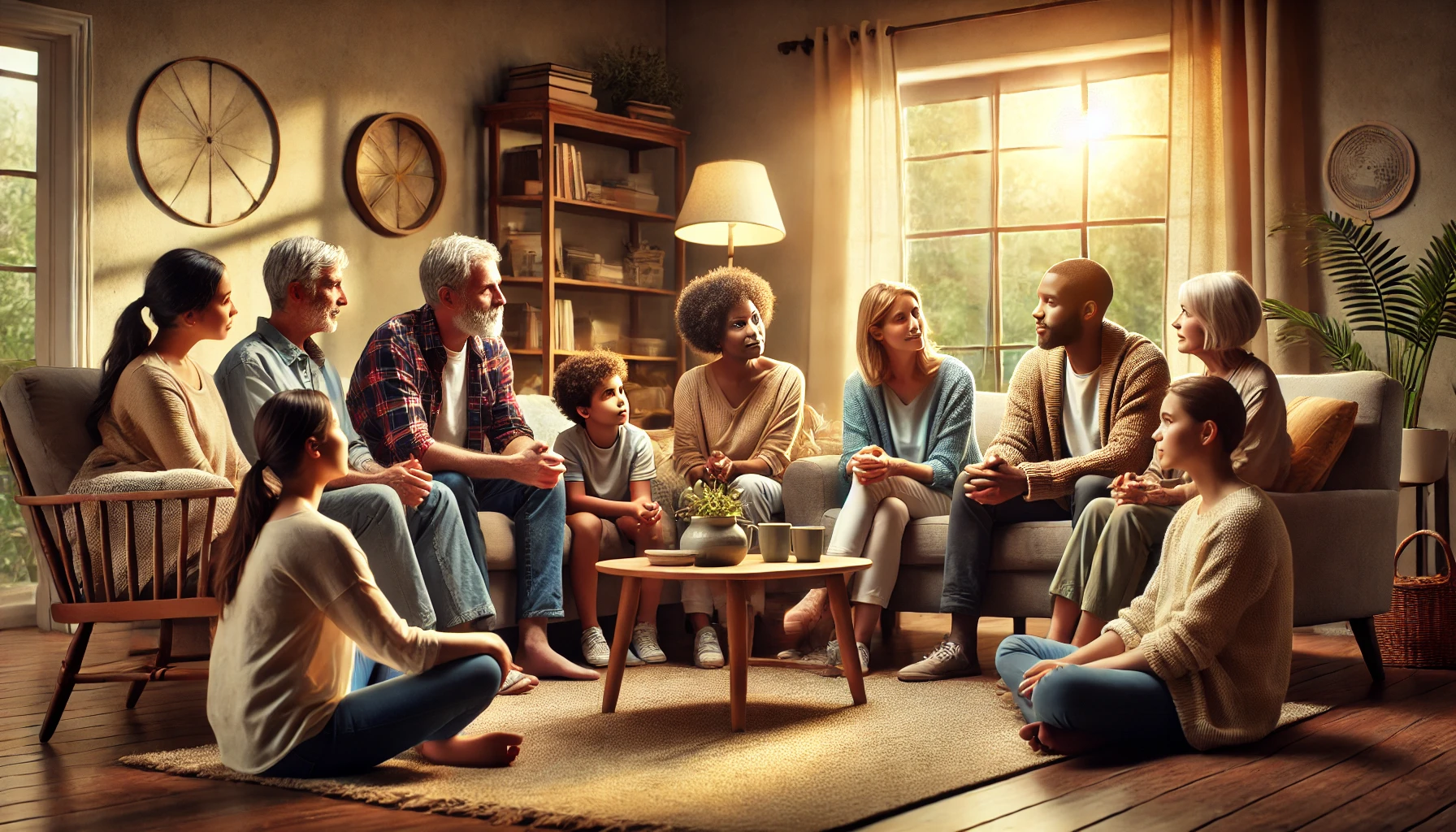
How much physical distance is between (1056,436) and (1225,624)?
1.17 m

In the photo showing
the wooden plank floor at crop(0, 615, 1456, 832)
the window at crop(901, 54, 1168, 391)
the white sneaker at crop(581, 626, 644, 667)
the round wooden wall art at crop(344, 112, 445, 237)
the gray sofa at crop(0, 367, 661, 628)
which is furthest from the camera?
the window at crop(901, 54, 1168, 391)

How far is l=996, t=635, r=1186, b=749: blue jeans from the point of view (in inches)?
93.8

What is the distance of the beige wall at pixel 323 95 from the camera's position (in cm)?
460

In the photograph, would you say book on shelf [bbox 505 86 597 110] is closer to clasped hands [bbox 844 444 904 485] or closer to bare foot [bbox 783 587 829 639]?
clasped hands [bbox 844 444 904 485]

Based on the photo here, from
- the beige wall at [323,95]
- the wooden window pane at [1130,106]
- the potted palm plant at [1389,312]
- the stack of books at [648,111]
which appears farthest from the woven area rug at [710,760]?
the stack of books at [648,111]

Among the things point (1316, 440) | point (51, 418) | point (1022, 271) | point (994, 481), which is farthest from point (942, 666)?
point (1022, 271)

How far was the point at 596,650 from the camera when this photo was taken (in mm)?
3594

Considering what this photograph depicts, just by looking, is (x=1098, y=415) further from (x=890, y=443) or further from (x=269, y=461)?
(x=269, y=461)

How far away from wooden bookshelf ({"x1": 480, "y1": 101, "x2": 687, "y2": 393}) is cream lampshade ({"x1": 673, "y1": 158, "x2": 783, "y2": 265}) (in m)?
0.50

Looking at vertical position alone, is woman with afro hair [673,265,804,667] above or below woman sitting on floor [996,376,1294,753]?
above

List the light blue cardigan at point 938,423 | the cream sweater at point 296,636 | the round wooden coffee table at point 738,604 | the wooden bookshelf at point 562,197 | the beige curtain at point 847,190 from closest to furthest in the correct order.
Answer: the cream sweater at point 296,636, the round wooden coffee table at point 738,604, the light blue cardigan at point 938,423, the wooden bookshelf at point 562,197, the beige curtain at point 847,190

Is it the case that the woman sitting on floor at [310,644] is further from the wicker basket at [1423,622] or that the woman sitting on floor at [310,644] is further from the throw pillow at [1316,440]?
the wicker basket at [1423,622]

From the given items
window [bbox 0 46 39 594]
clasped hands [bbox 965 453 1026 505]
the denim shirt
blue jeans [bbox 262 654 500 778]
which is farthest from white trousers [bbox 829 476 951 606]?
window [bbox 0 46 39 594]

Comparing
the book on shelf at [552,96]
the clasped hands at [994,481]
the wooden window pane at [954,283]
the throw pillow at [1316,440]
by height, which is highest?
the book on shelf at [552,96]
